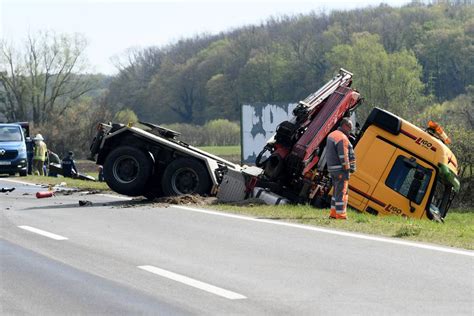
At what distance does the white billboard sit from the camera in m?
40.0

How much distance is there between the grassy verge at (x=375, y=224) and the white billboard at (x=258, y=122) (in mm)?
23254

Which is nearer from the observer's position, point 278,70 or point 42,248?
point 42,248

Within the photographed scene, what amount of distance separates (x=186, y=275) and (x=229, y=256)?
1.36 metres

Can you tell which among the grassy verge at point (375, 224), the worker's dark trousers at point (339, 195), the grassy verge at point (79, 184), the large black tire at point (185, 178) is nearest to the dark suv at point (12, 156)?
the grassy verge at point (79, 184)

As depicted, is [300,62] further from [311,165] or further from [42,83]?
[311,165]

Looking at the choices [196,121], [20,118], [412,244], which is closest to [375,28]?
[196,121]

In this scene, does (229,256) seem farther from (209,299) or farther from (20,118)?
(20,118)

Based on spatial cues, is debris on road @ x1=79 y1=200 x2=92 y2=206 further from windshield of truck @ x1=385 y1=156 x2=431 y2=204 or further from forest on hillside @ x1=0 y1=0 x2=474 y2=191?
forest on hillside @ x1=0 y1=0 x2=474 y2=191

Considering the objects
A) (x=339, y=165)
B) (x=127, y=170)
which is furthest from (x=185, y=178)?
(x=339, y=165)

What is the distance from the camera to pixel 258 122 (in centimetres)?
4034

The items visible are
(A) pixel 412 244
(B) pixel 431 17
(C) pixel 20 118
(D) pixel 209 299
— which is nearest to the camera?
(D) pixel 209 299

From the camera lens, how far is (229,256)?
1034 cm

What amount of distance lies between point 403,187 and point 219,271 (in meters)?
8.12

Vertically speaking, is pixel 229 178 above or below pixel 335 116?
below
